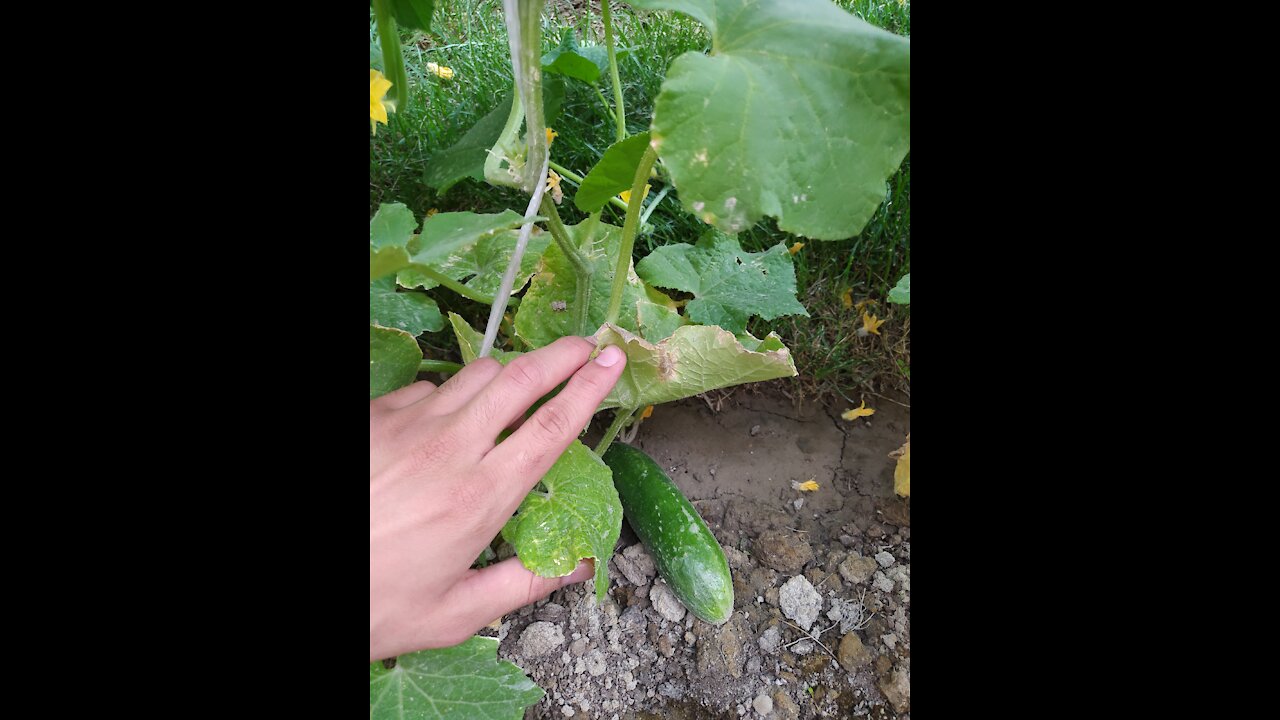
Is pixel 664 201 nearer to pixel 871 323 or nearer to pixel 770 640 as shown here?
pixel 871 323

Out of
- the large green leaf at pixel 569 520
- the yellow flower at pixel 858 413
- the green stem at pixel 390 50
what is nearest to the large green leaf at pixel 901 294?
the yellow flower at pixel 858 413

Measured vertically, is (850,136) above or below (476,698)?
above

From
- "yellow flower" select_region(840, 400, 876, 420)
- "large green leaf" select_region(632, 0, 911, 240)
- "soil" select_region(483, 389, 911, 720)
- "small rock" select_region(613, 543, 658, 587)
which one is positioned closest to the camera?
"large green leaf" select_region(632, 0, 911, 240)

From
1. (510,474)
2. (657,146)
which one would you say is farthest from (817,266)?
(657,146)

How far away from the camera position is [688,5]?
760mm

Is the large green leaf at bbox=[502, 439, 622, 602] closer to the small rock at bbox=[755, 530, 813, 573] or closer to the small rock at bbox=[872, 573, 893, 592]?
the small rock at bbox=[755, 530, 813, 573]

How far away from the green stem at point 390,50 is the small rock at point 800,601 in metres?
1.02

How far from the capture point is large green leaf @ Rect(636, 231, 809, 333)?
1.43 meters

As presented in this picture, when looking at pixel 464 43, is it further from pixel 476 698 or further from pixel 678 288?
pixel 476 698

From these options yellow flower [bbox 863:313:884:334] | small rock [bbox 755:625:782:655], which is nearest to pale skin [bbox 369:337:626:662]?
small rock [bbox 755:625:782:655]

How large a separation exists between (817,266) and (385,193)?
96 centimetres

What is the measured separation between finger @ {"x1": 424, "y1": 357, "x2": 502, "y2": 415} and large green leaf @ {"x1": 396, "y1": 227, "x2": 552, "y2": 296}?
11.0 inches

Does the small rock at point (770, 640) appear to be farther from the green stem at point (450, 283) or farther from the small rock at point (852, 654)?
the green stem at point (450, 283)

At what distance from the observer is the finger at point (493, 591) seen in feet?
3.70
